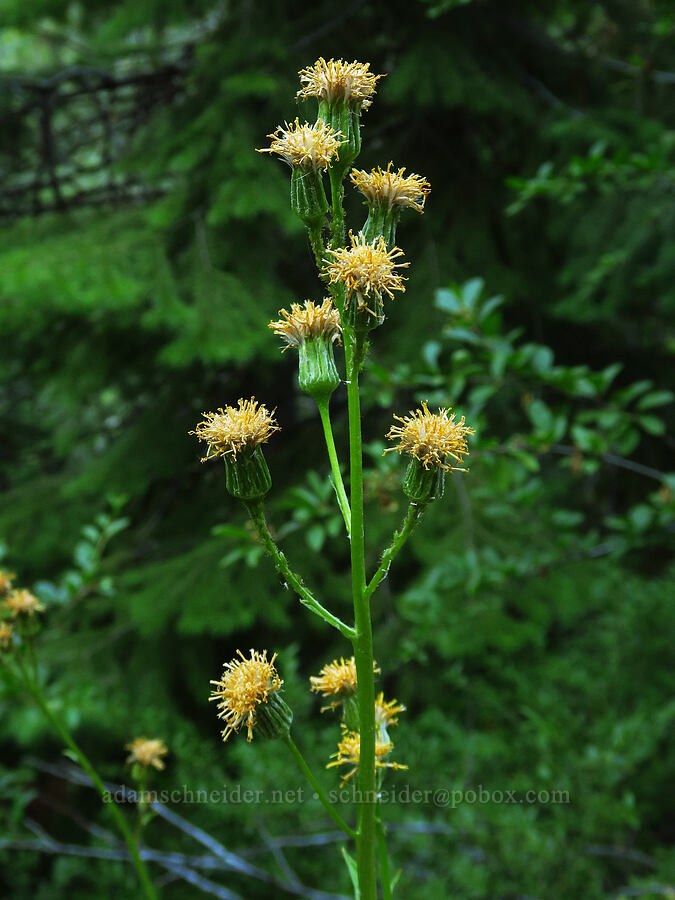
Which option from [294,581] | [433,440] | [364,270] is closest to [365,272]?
[364,270]

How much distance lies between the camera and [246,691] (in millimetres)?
Result: 924

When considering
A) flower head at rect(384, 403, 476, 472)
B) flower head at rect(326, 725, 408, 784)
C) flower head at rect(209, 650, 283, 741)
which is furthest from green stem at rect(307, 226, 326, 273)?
flower head at rect(326, 725, 408, 784)

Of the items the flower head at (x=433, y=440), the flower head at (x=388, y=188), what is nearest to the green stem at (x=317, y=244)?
the flower head at (x=388, y=188)

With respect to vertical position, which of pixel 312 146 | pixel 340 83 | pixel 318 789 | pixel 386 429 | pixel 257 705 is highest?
pixel 386 429

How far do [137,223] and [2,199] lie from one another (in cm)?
228

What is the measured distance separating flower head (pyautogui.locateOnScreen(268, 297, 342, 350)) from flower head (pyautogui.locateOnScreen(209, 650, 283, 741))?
0.42m

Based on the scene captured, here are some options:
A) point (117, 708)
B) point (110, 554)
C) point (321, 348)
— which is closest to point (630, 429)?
point (321, 348)

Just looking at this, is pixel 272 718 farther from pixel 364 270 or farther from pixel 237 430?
pixel 364 270

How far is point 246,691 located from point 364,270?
0.55 m

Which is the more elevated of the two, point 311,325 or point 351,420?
point 311,325

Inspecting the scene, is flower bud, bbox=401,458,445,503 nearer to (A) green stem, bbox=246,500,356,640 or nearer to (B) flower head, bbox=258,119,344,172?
(A) green stem, bbox=246,500,356,640

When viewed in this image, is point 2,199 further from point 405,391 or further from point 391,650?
point 391,650

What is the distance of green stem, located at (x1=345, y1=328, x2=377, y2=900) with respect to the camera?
778mm

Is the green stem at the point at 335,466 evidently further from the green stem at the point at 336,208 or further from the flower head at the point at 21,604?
the flower head at the point at 21,604
